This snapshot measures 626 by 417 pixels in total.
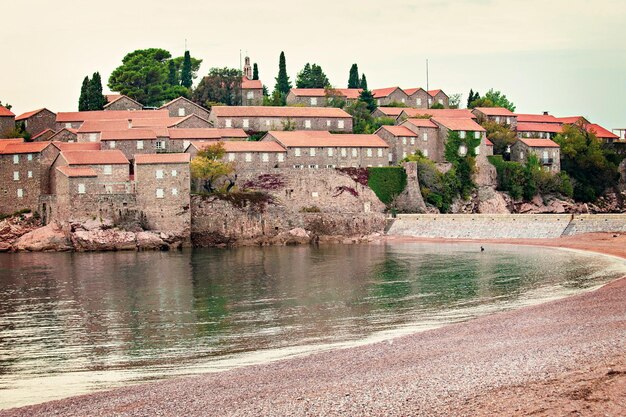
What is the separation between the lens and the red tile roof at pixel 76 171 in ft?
226

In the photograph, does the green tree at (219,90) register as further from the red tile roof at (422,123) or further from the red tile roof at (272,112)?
the red tile roof at (422,123)

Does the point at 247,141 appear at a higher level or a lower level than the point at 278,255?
higher

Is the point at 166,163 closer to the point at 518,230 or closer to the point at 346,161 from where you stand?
the point at 346,161

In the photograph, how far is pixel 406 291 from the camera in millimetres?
44094

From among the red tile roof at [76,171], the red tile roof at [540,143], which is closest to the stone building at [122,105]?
the red tile roof at [76,171]

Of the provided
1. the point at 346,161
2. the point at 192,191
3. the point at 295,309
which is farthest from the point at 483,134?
the point at 295,309

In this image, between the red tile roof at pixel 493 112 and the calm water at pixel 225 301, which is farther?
the red tile roof at pixel 493 112

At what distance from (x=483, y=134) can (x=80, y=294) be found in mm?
52188

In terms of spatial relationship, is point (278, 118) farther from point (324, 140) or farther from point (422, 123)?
point (422, 123)

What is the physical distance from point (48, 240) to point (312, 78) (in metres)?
49.1

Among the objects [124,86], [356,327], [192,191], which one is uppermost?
[124,86]

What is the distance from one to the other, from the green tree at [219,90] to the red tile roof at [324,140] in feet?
59.2

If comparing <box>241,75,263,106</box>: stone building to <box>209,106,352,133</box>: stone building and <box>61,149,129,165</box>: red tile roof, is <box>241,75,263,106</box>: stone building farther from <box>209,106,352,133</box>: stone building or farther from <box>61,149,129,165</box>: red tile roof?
<box>61,149,129,165</box>: red tile roof

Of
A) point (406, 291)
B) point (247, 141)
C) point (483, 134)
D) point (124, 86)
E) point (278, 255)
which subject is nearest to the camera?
point (406, 291)
